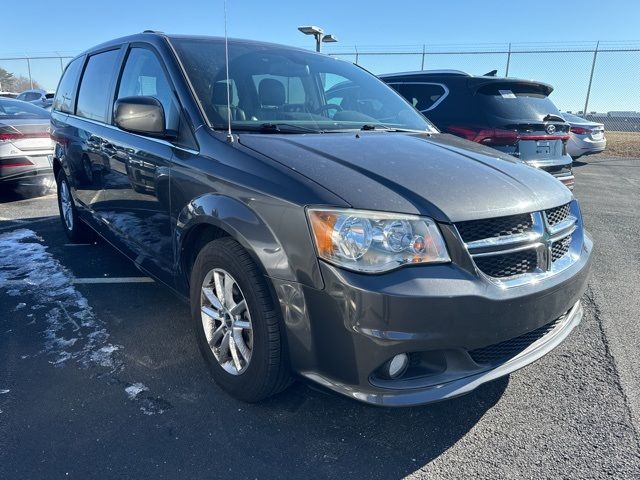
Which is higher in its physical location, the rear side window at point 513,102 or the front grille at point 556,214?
the rear side window at point 513,102

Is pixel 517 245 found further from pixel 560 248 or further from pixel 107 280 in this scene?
pixel 107 280

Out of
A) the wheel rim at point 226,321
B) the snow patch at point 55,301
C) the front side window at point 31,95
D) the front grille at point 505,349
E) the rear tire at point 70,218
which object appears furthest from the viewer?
the front side window at point 31,95

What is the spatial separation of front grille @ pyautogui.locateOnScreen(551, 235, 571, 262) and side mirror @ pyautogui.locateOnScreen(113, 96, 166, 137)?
2.08 meters

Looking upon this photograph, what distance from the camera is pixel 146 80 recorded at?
10.4 ft

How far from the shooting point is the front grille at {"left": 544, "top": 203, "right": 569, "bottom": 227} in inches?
92.5

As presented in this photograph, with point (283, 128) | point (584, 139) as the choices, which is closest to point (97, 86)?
point (283, 128)

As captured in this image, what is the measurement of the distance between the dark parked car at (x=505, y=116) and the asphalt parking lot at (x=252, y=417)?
→ 222 cm

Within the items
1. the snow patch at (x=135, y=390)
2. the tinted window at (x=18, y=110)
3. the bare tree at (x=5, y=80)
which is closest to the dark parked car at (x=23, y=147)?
the tinted window at (x=18, y=110)

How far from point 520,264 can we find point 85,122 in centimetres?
363

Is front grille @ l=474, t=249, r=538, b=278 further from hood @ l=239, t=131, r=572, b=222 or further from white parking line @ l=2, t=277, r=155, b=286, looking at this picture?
white parking line @ l=2, t=277, r=155, b=286

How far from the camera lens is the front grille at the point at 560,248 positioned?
2.33m

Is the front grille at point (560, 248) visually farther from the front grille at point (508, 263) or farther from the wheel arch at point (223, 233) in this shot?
the wheel arch at point (223, 233)

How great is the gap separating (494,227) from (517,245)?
14 cm

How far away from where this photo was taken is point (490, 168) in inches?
97.6
